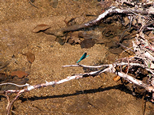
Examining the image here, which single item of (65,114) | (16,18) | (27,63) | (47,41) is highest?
(16,18)

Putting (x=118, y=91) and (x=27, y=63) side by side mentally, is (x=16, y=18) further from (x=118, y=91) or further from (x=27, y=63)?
(x=118, y=91)

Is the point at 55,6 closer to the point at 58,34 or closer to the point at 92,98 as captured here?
the point at 58,34

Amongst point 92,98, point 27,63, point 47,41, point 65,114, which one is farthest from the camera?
point 47,41

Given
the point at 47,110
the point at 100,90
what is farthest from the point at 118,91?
the point at 47,110

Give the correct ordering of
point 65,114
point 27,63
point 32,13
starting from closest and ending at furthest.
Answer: point 65,114 → point 27,63 → point 32,13

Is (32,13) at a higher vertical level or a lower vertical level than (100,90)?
higher

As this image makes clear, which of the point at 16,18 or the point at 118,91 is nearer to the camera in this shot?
the point at 118,91

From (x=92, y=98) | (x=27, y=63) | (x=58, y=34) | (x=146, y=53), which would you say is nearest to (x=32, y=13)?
(x=58, y=34)
